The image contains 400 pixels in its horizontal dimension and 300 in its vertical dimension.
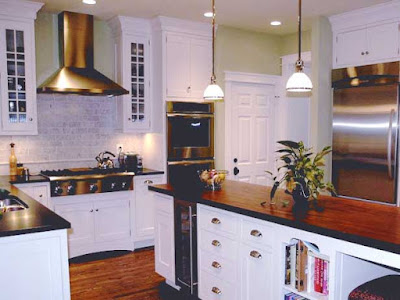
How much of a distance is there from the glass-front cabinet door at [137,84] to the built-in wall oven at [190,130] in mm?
363

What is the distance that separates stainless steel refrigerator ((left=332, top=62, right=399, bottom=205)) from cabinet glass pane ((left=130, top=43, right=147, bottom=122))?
2377mm

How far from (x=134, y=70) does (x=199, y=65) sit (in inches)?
33.2

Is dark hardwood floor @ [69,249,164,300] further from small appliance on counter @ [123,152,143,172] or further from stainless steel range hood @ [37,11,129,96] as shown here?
stainless steel range hood @ [37,11,129,96]

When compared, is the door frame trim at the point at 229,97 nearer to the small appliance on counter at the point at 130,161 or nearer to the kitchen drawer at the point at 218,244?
the small appliance on counter at the point at 130,161

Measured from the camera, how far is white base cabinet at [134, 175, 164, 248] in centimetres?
496

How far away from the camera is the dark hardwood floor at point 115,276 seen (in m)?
3.70

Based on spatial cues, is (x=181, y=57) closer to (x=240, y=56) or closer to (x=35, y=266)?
(x=240, y=56)

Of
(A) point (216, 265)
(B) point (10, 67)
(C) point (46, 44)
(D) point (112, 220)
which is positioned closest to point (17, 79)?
(B) point (10, 67)

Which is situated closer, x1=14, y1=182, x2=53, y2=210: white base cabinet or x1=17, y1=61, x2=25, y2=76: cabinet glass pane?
x1=14, y1=182, x2=53, y2=210: white base cabinet

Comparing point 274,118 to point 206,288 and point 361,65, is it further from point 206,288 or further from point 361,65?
point 206,288

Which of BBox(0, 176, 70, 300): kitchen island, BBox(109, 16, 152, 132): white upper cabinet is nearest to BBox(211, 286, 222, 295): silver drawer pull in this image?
BBox(0, 176, 70, 300): kitchen island

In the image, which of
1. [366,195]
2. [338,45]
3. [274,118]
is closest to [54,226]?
[366,195]

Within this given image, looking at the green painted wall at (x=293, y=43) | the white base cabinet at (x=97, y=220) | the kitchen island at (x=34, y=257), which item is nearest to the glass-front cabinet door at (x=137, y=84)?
the white base cabinet at (x=97, y=220)

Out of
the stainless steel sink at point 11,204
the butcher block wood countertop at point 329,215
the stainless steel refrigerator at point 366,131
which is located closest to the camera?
the butcher block wood countertop at point 329,215
